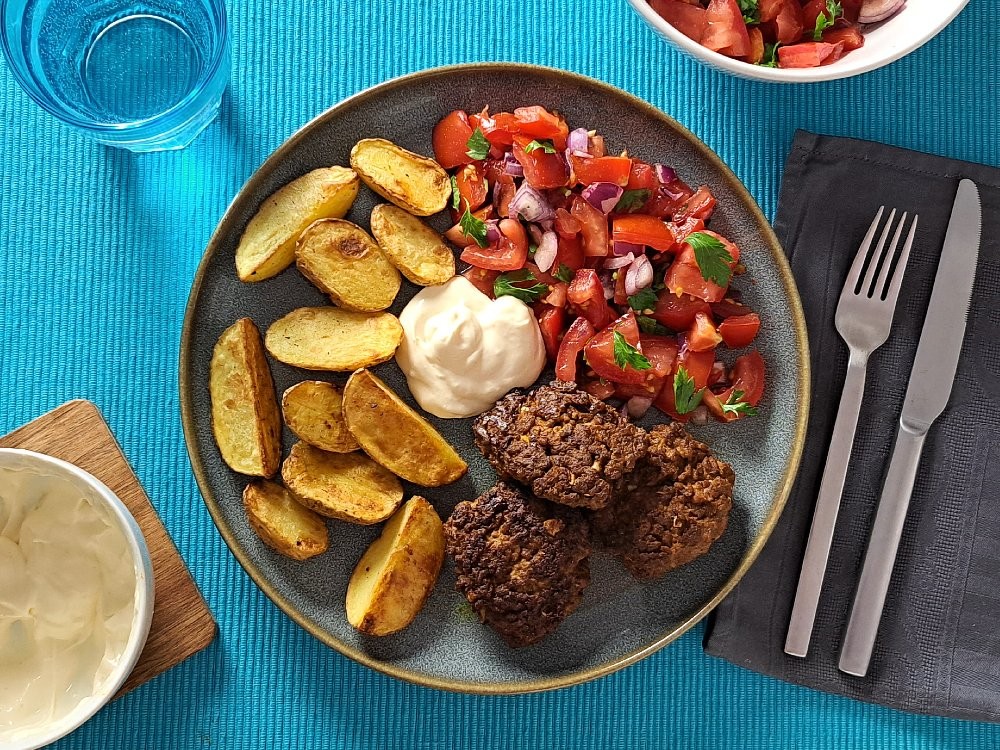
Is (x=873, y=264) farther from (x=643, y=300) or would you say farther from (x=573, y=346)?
(x=573, y=346)

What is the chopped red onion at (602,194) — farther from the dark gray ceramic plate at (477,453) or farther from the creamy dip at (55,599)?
the creamy dip at (55,599)

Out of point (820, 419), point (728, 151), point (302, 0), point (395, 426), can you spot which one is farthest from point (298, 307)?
point (820, 419)

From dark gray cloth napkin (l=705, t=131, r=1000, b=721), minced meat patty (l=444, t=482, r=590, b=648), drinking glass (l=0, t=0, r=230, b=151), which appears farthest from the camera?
dark gray cloth napkin (l=705, t=131, r=1000, b=721)

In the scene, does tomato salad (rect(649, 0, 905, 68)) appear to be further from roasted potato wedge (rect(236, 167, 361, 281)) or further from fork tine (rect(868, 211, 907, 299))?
roasted potato wedge (rect(236, 167, 361, 281))

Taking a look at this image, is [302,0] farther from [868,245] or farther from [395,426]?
[868,245]

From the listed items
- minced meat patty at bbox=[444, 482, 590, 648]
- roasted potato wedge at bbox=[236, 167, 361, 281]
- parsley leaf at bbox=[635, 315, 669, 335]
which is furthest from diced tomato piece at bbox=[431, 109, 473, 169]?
minced meat patty at bbox=[444, 482, 590, 648]

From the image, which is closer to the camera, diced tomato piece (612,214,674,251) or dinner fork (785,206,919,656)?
diced tomato piece (612,214,674,251)
